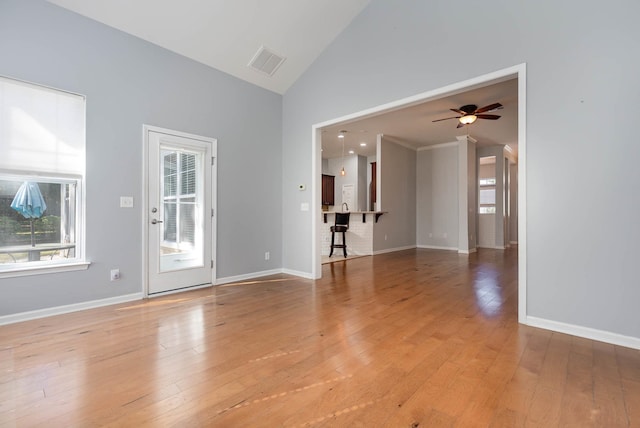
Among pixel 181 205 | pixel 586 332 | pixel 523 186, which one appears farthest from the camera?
pixel 181 205

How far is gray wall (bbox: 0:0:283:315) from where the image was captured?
9.76 ft

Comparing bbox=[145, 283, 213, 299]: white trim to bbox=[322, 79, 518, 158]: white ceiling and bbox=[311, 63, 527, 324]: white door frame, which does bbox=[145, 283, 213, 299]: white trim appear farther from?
bbox=[311, 63, 527, 324]: white door frame

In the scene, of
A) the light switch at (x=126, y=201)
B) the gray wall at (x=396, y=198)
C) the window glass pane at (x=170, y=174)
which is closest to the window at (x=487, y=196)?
the gray wall at (x=396, y=198)

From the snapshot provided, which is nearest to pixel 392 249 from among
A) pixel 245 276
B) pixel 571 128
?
pixel 245 276

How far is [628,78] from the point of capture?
7.69 ft

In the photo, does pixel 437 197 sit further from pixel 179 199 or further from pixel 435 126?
pixel 179 199

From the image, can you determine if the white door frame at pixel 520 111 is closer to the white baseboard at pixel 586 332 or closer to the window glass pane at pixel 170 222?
the white baseboard at pixel 586 332

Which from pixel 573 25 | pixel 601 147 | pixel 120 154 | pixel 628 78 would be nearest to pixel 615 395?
pixel 601 147

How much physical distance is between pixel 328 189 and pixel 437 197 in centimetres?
388

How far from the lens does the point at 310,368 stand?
2021 mm

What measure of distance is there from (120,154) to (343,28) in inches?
134

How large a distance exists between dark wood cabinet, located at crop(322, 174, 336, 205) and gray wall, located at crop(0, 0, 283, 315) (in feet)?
19.8

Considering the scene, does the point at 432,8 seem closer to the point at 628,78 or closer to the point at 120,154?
the point at 628,78

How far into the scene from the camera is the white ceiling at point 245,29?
11.1 ft
